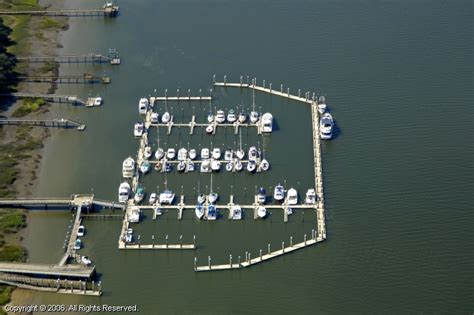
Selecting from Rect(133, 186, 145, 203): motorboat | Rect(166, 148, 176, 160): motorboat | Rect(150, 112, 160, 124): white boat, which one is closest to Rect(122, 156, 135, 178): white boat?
Rect(133, 186, 145, 203): motorboat

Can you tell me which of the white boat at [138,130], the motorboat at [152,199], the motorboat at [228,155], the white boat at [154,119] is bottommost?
the motorboat at [152,199]

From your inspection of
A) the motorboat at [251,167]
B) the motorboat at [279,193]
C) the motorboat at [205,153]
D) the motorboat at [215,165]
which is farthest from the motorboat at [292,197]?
the motorboat at [205,153]

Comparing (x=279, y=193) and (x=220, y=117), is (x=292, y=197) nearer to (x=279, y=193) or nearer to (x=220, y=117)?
(x=279, y=193)

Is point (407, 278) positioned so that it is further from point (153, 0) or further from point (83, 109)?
point (153, 0)

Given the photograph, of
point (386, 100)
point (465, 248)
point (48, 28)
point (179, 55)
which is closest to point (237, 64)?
point (179, 55)

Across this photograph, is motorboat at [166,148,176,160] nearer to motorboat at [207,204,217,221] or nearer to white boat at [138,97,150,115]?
white boat at [138,97,150,115]

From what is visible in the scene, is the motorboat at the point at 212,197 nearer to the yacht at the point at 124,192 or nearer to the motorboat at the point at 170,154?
the motorboat at the point at 170,154

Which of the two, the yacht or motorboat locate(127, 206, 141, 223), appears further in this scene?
the yacht
